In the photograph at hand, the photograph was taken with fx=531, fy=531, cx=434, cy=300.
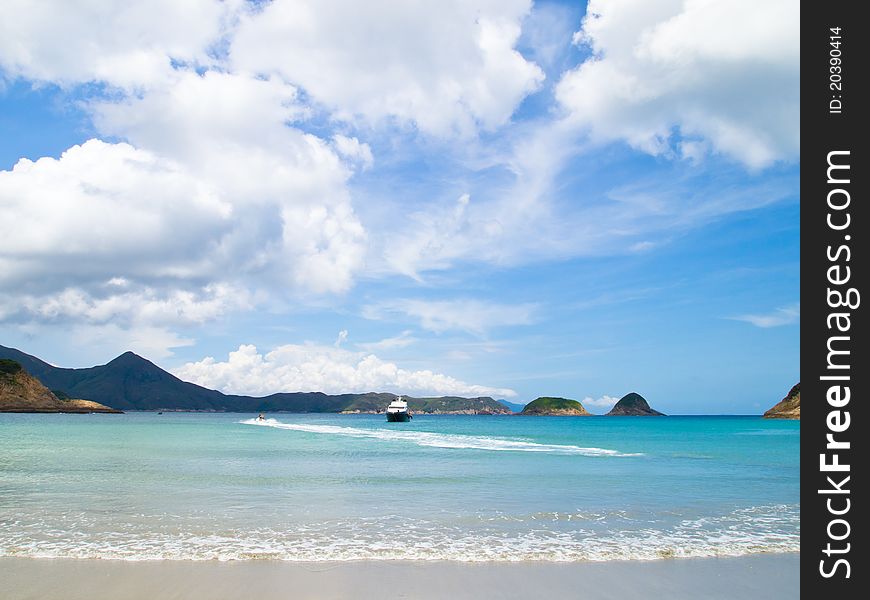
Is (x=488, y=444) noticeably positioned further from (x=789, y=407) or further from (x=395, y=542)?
(x=789, y=407)

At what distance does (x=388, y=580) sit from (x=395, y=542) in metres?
2.77

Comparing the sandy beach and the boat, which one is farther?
the boat

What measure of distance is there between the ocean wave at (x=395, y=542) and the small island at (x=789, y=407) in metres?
157

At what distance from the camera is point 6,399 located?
16000cm

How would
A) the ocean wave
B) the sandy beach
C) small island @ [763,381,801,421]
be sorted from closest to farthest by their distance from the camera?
1. the sandy beach
2. the ocean wave
3. small island @ [763,381,801,421]

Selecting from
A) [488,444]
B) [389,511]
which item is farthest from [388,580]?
[488,444]

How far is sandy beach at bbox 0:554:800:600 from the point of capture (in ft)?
30.7

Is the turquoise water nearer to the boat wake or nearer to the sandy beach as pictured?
the sandy beach

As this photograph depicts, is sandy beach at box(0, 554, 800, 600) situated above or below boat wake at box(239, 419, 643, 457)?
above

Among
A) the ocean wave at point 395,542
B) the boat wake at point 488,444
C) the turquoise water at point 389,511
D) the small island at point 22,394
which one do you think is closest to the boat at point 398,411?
the boat wake at point 488,444

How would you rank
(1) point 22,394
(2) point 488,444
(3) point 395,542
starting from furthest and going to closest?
(1) point 22,394, (2) point 488,444, (3) point 395,542

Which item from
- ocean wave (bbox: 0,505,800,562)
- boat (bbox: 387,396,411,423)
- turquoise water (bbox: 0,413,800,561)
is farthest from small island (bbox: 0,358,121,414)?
ocean wave (bbox: 0,505,800,562)

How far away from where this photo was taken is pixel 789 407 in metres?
153

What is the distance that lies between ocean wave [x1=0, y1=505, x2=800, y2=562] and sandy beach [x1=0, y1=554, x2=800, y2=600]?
530mm
